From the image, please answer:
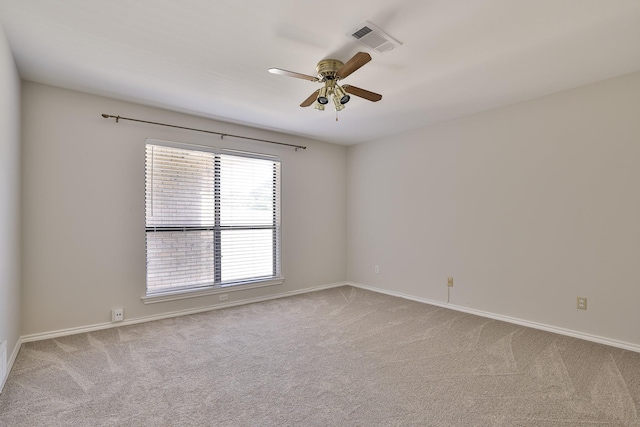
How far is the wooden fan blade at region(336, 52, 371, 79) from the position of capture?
6.90ft

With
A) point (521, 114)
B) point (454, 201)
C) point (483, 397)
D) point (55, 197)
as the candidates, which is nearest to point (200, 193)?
point (55, 197)

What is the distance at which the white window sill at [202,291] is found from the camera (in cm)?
367

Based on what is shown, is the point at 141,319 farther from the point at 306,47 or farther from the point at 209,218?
the point at 306,47

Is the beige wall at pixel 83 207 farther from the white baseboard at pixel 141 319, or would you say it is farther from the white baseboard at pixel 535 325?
the white baseboard at pixel 535 325

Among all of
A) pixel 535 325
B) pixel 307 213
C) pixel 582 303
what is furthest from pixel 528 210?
pixel 307 213

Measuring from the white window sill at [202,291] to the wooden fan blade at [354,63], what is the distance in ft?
9.92

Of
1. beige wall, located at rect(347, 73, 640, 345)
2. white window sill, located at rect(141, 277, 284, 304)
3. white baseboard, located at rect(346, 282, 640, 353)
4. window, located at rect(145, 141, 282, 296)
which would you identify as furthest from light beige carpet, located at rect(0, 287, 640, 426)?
window, located at rect(145, 141, 282, 296)

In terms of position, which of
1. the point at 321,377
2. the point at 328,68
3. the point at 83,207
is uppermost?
the point at 328,68

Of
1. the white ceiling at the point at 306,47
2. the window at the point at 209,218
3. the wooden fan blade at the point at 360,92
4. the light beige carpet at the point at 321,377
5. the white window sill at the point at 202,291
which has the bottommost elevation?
the light beige carpet at the point at 321,377

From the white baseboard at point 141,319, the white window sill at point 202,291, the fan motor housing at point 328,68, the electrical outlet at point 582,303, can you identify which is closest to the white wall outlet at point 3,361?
the white baseboard at point 141,319

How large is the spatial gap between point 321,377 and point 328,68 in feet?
7.78

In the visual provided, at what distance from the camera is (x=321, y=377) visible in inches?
92.3

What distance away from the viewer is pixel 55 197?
313cm

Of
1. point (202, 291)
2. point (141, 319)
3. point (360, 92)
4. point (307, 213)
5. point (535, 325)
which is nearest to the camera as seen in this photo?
point (360, 92)
